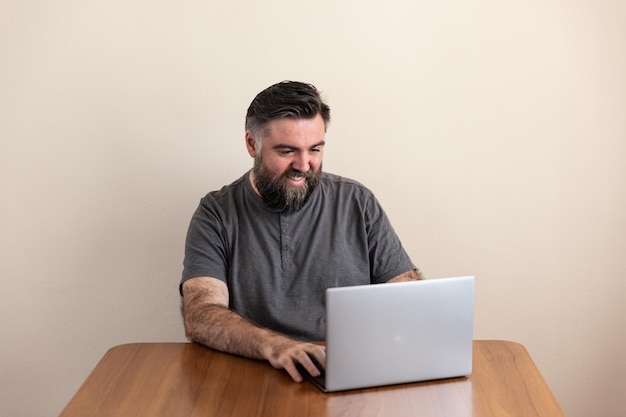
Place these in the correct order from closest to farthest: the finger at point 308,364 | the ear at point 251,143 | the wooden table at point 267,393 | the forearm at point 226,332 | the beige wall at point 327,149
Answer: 1. the wooden table at point 267,393
2. the finger at point 308,364
3. the forearm at point 226,332
4. the ear at point 251,143
5. the beige wall at point 327,149

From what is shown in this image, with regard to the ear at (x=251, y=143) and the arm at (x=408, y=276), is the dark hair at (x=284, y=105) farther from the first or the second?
the arm at (x=408, y=276)

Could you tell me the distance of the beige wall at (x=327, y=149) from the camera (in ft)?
9.66

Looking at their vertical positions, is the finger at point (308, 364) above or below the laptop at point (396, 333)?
below

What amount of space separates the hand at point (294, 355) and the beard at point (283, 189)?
57 cm

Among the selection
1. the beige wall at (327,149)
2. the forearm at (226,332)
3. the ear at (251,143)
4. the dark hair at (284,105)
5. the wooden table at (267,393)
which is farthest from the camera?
the beige wall at (327,149)

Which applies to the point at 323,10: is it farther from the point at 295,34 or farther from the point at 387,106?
the point at 387,106

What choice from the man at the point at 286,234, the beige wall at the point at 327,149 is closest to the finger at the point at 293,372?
the man at the point at 286,234

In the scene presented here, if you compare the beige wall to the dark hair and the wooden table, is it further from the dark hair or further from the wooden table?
the wooden table

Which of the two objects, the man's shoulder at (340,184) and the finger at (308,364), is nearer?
the finger at (308,364)

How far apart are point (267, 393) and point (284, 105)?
2.99 ft

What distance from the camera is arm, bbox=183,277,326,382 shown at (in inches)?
78.9

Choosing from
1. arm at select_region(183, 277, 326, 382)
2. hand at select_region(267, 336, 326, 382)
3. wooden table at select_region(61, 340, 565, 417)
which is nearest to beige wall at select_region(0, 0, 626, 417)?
arm at select_region(183, 277, 326, 382)

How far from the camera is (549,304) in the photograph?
3.15 m

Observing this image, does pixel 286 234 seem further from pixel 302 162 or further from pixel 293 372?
pixel 293 372
